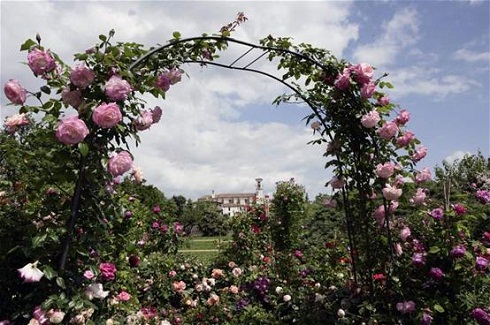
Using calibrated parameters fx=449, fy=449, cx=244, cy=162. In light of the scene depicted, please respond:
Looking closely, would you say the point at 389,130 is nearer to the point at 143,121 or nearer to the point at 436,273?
the point at 436,273

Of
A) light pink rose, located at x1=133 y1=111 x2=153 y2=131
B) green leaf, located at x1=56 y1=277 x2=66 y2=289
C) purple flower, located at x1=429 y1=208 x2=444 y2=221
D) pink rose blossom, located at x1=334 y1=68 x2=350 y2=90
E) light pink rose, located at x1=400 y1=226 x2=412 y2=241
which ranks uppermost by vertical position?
pink rose blossom, located at x1=334 y1=68 x2=350 y2=90

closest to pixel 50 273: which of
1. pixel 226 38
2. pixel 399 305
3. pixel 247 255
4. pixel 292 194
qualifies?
pixel 226 38

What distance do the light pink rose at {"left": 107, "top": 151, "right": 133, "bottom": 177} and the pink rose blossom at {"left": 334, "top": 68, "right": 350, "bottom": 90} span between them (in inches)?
72.6

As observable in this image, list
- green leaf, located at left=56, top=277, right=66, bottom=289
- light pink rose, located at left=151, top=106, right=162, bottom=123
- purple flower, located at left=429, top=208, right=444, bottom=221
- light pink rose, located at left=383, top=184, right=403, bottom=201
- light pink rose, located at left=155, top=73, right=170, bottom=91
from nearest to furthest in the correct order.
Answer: green leaf, located at left=56, top=277, right=66, bottom=289 < light pink rose, located at left=151, top=106, right=162, bottom=123 < light pink rose, located at left=155, top=73, right=170, bottom=91 < purple flower, located at left=429, top=208, right=444, bottom=221 < light pink rose, located at left=383, top=184, right=403, bottom=201

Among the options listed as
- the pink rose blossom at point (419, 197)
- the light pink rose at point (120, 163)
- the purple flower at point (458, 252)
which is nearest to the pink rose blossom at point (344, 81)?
the pink rose blossom at point (419, 197)

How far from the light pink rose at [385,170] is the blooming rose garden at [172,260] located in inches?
0.6

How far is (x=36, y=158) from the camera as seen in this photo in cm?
248

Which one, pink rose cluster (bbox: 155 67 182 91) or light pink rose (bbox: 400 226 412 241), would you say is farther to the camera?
light pink rose (bbox: 400 226 412 241)

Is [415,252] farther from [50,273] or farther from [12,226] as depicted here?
[12,226]

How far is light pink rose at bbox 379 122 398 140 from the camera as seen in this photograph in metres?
3.30

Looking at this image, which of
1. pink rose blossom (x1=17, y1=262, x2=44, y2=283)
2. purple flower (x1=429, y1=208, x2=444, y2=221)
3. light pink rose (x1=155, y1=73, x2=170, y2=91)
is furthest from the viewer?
purple flower (x1=429, y1=208, x2=444, y2=221)

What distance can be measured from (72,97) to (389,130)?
2.18m

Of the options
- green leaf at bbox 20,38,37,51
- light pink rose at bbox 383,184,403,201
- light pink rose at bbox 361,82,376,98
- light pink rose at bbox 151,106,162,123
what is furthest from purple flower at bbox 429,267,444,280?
green leaf at bbox 20,38,37,51

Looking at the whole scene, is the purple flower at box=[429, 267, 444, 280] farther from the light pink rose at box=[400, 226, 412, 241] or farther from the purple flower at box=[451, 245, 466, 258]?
the light pink rose at box=[400, 226, 412, 241]
